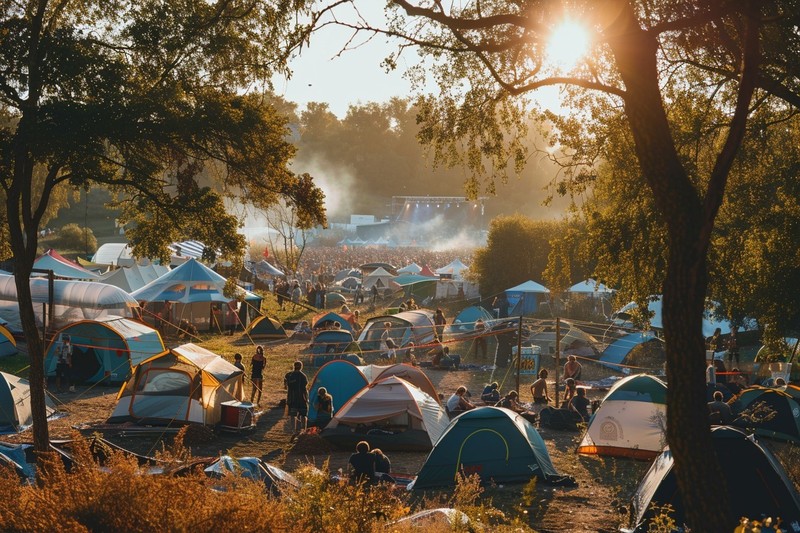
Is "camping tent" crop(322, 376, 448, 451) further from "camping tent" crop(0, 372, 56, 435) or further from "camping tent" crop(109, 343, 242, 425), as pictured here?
"camping tent" crop(0, 372, 56, 435)

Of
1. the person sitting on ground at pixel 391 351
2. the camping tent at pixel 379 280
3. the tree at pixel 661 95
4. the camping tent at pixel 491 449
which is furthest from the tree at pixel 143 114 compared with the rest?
the camping tent at pixel 379 280

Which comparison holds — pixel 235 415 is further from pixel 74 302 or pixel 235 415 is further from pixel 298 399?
pixel 74 302

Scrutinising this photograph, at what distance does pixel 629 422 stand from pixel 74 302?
55.3 ft

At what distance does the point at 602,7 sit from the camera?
7188 mm

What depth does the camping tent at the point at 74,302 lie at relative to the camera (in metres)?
24.6

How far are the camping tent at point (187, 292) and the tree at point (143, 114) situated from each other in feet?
59.8

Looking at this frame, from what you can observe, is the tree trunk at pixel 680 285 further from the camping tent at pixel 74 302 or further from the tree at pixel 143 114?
the camping tent at pixel 74 302

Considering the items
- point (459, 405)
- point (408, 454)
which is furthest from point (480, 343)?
point (408, 454)

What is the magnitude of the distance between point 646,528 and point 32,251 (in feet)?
25.3

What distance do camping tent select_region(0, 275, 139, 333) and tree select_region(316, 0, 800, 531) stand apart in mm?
17324

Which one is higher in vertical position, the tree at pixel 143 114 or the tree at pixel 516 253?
the tree at pixel 143 114

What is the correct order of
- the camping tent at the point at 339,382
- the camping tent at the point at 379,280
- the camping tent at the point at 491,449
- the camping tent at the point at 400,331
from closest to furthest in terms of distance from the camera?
the camping tent at the point at 491,449
the camping tent at the point at 339,382
the camping tent at the point at 400,331
the camping tent at the point at 379,280

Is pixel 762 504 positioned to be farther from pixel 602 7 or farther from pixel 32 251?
pixel 32 251

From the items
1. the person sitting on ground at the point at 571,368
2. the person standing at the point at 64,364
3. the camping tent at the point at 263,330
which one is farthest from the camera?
the camping tent at the point at 263,330
